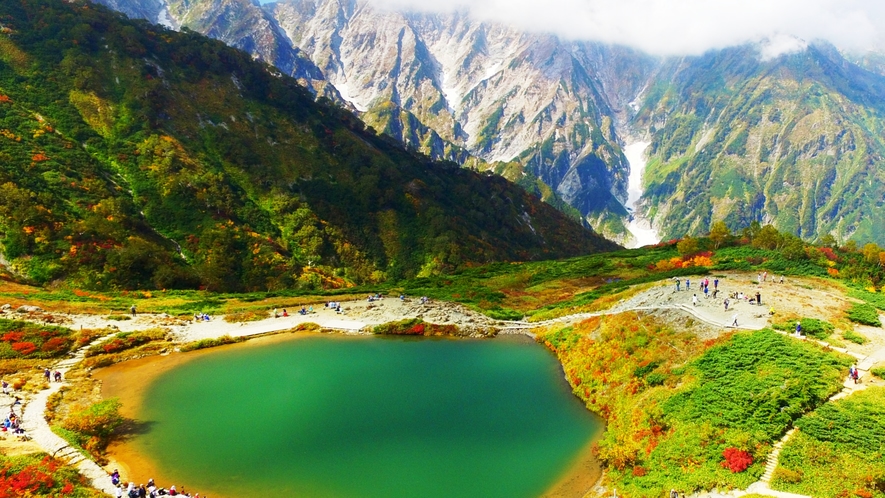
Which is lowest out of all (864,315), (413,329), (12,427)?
(12,427)

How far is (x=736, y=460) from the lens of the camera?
30.1 metres

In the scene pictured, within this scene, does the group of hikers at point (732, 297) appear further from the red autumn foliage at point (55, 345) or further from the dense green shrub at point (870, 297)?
the red autumn foliage at point (55, 345)

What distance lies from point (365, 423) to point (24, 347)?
43602 mm

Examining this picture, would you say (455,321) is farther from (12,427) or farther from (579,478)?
(12,427)

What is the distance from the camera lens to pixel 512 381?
168ft

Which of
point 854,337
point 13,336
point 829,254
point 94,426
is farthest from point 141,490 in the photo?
point 829,254

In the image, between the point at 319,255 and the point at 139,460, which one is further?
the point at 319,255

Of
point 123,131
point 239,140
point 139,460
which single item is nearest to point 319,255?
point 239,140

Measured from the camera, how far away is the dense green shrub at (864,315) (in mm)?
45000

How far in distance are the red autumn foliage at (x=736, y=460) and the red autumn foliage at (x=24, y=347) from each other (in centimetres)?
7001

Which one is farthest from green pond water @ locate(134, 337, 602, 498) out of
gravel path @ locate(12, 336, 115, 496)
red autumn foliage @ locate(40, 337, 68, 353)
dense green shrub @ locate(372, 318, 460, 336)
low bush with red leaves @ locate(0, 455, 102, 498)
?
red autumn foliage @ locate(40, 337, 68, 353)

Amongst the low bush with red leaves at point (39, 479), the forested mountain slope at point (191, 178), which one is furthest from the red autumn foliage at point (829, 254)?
the low bush with red leaves at point (39, 479)

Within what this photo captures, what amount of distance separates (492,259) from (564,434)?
370 feet

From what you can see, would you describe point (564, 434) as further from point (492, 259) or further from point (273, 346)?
point (492, 259)
